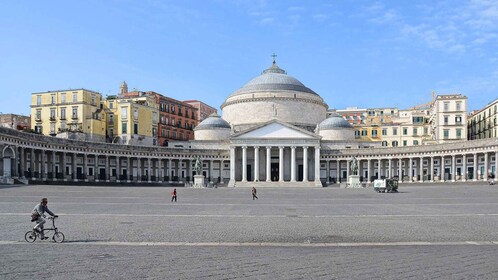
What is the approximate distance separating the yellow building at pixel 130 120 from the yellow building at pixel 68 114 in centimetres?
238

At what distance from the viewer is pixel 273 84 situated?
11488 centimetres

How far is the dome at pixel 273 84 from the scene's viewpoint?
114312mm

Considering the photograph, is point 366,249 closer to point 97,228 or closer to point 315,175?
point 97,228

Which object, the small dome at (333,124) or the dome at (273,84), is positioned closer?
the small dome at (333,124)

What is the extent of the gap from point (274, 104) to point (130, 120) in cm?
3134

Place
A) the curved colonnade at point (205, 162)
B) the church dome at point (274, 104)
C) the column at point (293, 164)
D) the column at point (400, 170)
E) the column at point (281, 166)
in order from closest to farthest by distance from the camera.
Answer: the curved colonnade at point (205, 162) → the column at point (281, 166) → the column at point (400, 170) → the column at point (293, 164) → the church dome at point (274, 104)

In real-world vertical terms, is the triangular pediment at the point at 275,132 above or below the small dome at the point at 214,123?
below

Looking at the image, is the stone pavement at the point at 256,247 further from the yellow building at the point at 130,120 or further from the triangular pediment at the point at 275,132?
the yellow building at the point at 130,120

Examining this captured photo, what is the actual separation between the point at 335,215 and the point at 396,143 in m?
92.0

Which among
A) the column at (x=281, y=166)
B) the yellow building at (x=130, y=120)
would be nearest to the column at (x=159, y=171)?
the yellow building at (x=130, y=120)

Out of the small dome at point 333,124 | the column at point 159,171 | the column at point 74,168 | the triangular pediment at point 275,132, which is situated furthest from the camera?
the small dome at point 333,124

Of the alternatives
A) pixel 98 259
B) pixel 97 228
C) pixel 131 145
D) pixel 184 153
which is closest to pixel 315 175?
pixel 184 153

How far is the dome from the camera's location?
114m

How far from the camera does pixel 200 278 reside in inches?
484
